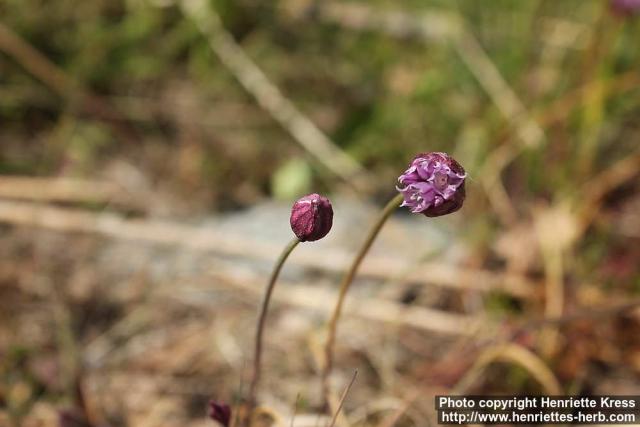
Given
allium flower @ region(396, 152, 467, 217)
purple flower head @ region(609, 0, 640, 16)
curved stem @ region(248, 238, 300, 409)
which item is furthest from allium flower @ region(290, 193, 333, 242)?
purple flower head @ region(609, 0, 640, 16)

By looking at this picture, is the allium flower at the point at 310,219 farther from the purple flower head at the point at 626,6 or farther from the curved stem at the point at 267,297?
the purple flower head at the point at 626,6

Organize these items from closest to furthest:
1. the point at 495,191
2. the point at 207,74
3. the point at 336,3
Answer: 1. the point at 495,191
2. the point at 207,74
3. the point at 336,3

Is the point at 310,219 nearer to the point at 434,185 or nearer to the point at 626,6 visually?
the point at 434,185

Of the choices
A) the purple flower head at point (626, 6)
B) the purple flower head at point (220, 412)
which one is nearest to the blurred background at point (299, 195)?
the purple flower head at point (626, 6)

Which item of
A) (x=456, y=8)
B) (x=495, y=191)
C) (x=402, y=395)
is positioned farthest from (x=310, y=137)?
(x=402, y=395)

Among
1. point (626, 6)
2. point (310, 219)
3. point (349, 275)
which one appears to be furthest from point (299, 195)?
point (310, 219)

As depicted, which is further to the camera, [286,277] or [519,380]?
[286,277]

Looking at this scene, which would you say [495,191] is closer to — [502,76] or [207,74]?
[502,76]
